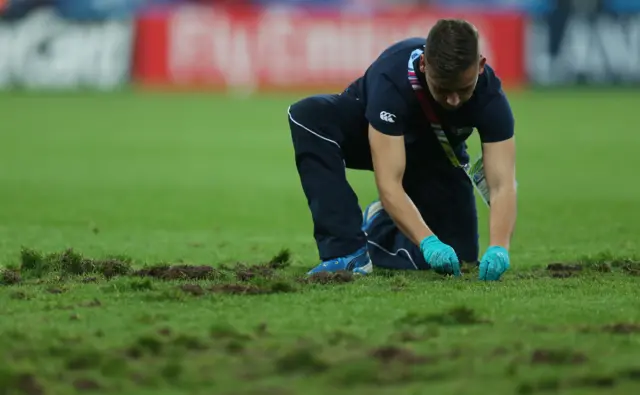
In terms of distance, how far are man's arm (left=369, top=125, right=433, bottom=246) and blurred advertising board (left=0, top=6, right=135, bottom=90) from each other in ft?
60.8

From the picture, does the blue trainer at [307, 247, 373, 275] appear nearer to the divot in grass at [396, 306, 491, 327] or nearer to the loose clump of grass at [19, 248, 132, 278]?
the loose clump of grass at [19, 248, 132, 278]

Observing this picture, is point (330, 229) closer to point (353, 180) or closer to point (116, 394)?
point (116, 394)

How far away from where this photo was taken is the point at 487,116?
223 inches

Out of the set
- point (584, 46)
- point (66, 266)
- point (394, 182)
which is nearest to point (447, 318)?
point (394, 182)

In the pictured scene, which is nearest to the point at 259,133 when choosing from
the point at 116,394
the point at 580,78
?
the point at 580,78

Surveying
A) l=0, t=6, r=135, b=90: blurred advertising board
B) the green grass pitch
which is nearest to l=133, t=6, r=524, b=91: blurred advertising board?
l=0, t=6, r=135, b=90: blurred advertising board

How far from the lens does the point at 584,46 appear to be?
23.5 meters

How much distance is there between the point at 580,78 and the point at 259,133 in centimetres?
904

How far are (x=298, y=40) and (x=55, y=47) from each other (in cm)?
457

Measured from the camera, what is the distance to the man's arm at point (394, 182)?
5.66 meters

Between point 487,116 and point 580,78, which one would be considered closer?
point 487,116

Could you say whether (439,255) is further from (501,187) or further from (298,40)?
(298,40)

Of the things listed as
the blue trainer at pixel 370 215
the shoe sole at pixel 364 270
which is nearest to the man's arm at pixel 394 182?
the shoe sole at pixel 364 270

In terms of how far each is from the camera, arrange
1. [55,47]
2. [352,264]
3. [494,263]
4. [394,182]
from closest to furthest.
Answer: [494,263] < [394,182] < [352,264] < [55,47]
